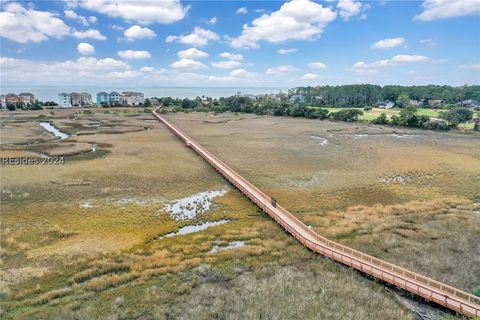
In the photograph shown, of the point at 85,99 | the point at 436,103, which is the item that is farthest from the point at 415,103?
the point at 85,99

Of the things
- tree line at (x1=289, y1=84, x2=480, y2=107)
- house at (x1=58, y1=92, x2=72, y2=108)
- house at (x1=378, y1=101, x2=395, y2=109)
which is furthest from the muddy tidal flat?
house at (x1=58, y1=92, x2=72, y2=108)

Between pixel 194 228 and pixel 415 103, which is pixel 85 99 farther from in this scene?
pixel 194 228

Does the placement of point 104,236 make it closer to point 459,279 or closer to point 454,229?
point 459,279

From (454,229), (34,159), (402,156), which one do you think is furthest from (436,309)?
(34,159)

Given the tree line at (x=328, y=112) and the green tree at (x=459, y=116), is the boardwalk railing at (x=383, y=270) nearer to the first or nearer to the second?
the tree line at (x=328, y=112)

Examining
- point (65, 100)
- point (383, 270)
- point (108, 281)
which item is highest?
point (65, 100)

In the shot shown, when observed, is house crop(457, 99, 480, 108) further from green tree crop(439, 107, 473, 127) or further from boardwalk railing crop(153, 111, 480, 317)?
boardwalk railing crop(153, 111, 480, 317)
